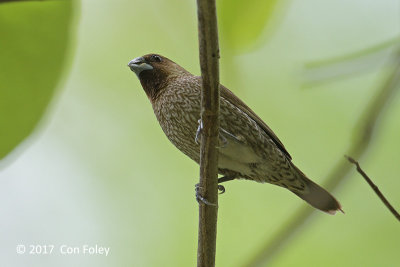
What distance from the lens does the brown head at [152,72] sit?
4.04 m

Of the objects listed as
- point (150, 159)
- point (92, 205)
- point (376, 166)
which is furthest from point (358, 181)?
point (92, 205)

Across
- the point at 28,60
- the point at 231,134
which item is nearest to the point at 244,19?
the point at 28,60

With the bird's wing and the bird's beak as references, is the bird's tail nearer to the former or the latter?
the bird's wing

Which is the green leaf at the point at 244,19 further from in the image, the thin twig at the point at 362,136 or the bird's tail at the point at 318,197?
the bird's tail at the point at 318,197

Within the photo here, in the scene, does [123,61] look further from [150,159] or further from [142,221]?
[142,221]

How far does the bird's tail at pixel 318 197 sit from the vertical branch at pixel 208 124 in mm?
1278

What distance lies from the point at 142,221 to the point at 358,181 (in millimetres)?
1838

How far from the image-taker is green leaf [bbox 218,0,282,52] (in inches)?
73.5

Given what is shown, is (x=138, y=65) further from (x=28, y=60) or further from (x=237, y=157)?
(x=28, y=60)

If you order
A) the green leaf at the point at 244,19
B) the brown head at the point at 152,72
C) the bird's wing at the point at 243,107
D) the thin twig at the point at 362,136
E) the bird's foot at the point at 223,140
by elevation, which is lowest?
the thin twig at the point at 362,136

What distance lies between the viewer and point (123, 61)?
5012 millimetres

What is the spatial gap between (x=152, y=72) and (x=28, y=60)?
8.40 feet
